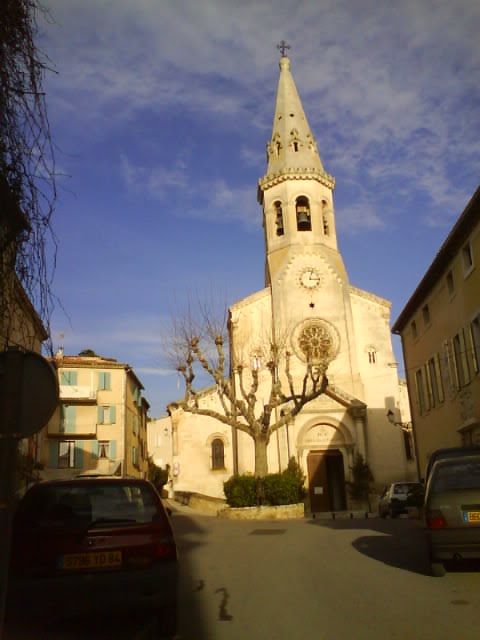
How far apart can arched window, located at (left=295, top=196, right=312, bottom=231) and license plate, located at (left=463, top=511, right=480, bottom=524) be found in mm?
31160

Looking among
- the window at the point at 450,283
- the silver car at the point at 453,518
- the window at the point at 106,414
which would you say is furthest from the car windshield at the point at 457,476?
the window at the point at 106,414

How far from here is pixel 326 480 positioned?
33.2 metres

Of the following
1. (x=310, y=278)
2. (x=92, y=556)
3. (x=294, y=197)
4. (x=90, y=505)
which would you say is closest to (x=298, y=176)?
(x=294, y=197)

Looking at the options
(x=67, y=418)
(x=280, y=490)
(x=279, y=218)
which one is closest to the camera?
(x=280, y=490)

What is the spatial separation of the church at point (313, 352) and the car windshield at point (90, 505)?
25.7 metres

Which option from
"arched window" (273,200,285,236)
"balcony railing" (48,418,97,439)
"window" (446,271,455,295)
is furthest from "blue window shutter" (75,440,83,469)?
"window" (446,271,455,295)

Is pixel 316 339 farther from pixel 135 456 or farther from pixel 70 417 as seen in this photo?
pixel 135 456

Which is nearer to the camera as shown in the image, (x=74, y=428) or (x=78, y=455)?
(x=78, y=455)

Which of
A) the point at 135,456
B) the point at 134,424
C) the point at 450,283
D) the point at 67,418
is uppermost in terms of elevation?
the point at 450,283

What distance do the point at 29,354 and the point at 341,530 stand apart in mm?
13114

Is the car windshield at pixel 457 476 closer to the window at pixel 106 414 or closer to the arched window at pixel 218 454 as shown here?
the arched window at pixel 218 454

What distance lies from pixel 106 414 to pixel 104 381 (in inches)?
81.6

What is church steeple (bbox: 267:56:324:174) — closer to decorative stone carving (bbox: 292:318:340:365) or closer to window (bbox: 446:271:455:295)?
decorative stone carving (bbox: 292:318:340:365)

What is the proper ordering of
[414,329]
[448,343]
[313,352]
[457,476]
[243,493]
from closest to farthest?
[457,476] < [448,343] < [243,493] < [414,329] < [313,352]
